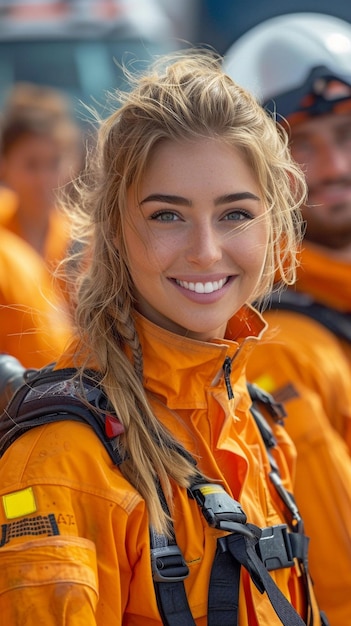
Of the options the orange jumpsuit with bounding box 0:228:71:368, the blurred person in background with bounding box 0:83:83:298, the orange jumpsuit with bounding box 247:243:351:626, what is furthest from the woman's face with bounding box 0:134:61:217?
the orange jumpsuit with bounding box 247:243:351:626

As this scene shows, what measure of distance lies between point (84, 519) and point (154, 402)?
0.33 meters

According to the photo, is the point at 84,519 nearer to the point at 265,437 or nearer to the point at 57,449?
the point at 57,449

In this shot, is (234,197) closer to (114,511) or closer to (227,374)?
(227,374)

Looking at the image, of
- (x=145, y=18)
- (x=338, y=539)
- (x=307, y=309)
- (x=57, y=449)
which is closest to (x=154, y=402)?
(x=57, y=449)

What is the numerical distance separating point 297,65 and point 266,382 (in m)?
1.26

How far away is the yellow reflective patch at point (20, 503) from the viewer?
1.84 m

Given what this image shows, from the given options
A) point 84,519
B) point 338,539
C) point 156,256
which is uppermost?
point 156,256

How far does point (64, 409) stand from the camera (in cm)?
194

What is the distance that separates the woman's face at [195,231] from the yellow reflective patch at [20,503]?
51 centimetres

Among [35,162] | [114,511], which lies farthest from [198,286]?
[35,162]

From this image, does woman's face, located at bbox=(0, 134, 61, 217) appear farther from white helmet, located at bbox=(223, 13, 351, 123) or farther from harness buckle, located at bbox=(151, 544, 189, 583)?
harness buckle, located at bbox=(151, 544, 189, 583)

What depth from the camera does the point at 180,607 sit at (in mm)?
1893

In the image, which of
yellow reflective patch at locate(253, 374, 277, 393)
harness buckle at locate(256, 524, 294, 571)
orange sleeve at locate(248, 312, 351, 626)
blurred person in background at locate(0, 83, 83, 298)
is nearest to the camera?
harness buckle at locate(256, 524, 294, 571)

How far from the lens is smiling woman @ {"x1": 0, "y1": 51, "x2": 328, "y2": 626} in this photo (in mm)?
1865
